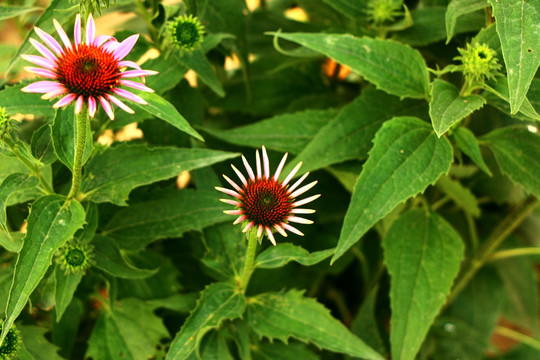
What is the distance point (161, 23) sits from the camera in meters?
0.92

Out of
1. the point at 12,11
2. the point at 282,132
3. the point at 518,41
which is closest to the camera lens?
the point at 518,41

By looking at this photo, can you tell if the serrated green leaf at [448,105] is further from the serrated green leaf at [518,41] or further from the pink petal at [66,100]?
the pink petal at [66,100]

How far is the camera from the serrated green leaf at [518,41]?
2.07 ft

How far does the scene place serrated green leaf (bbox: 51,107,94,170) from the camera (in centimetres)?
66

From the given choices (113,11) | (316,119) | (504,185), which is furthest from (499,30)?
(113,11)

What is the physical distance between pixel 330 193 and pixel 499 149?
367mm

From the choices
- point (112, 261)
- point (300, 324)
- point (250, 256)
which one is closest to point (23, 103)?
point (112, 261)

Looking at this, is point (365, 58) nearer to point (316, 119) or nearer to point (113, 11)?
point (316, 119)

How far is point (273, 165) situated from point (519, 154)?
Result: 0.37 meters

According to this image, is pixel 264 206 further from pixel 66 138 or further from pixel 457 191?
pixel 457 191

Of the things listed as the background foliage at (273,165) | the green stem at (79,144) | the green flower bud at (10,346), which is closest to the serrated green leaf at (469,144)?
the background foliage at (273,165)

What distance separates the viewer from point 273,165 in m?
1.03

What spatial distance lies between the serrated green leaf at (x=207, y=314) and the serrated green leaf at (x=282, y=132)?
210mm

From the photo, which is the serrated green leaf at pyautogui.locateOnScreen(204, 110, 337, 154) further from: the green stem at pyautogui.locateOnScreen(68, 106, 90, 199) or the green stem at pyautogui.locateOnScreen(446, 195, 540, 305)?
the green stem at pyautogui.locateOnScreen(446, 195, 540, 305)
